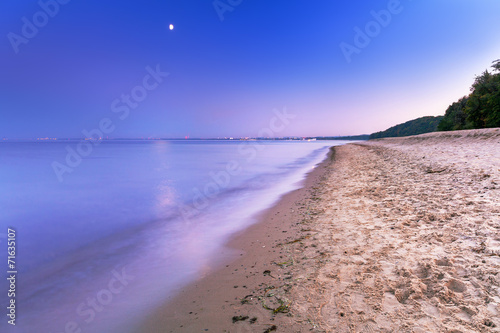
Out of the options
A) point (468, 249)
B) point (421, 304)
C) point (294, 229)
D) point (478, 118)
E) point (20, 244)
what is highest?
point (478, 118)

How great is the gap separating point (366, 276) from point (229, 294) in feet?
7.35

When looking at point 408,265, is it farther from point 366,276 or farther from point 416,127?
point 416,127

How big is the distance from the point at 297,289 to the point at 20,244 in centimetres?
905

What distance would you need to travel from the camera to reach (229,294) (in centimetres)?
382

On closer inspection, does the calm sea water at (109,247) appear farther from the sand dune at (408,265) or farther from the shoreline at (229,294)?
the sand dune at (408,265)

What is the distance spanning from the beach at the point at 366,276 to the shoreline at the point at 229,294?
18 millimetres

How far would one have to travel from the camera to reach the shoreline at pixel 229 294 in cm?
312

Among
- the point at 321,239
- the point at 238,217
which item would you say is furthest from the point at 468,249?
the point at 238,217

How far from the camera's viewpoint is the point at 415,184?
870 cm

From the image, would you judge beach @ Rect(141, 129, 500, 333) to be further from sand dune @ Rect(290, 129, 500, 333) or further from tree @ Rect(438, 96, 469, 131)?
tree @ Rect(438, 96, 469, 131)

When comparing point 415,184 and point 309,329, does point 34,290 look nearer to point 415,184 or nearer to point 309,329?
point 309,329

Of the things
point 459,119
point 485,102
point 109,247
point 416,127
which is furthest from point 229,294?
point 416,127

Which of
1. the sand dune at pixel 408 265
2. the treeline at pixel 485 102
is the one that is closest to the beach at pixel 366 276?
the sand dune at pixel 408 265

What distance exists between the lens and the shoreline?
3.12 m
